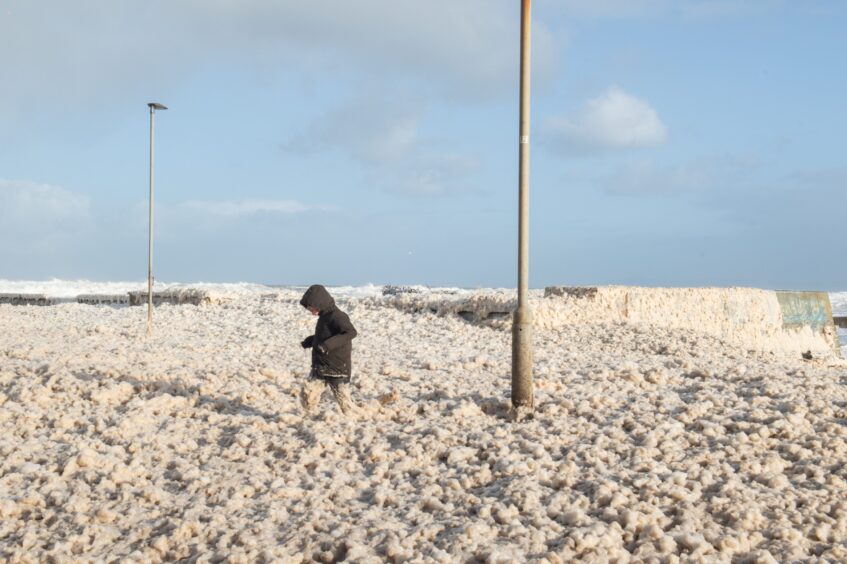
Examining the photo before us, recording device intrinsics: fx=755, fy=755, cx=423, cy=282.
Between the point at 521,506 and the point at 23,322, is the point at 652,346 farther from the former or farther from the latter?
the point at 23,322

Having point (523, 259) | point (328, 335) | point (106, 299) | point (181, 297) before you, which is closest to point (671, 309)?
point (523, 259)

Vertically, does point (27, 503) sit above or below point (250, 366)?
below

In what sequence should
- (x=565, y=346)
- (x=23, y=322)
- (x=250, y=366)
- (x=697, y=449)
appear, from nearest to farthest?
(x=697, y=449)
(x=250, y=366)
(x=565, y=346)
(x=23, y=322)

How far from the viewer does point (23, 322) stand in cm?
2014

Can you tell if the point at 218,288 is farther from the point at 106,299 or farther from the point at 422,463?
the point at 422,463

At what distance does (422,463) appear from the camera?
7336mm

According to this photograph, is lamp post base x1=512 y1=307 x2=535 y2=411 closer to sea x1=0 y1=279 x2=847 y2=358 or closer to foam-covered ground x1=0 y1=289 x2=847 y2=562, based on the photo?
foam-covered ground x1=0 y1=289 x2=847 y2=562

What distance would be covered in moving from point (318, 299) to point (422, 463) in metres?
2.21

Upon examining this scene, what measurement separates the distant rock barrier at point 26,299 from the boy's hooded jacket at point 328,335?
27713 millimetres

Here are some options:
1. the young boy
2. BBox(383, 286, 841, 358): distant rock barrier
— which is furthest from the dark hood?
BBox(383, 286, 841, 358): distant rock barrier

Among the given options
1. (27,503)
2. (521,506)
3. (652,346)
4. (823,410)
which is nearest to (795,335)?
(652,346)

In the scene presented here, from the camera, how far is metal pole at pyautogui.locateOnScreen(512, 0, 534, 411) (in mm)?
8523

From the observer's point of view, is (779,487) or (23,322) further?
(23,322)

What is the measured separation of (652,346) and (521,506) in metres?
10.4
